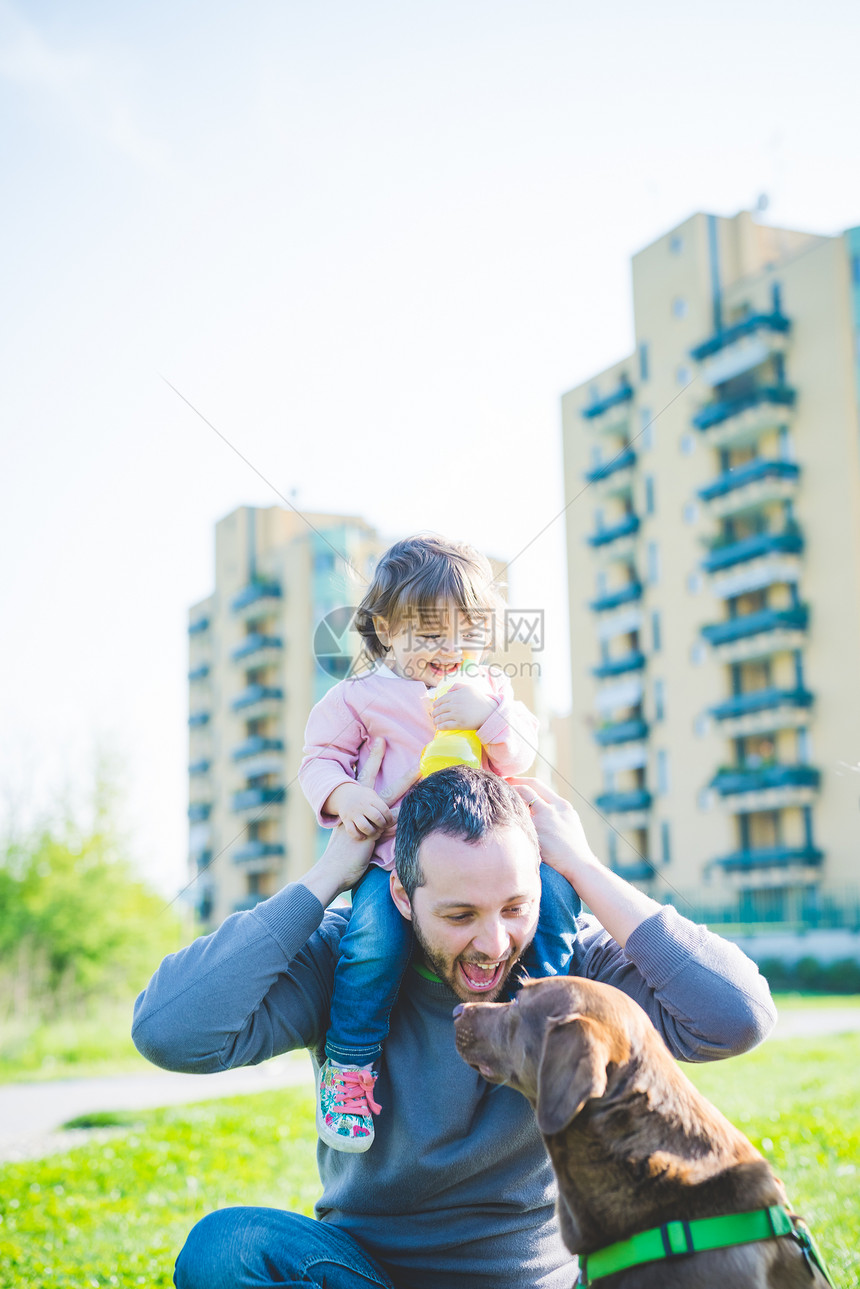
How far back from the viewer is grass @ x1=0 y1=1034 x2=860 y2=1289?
5.18 meters

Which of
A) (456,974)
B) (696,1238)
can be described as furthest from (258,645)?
(696,1238)

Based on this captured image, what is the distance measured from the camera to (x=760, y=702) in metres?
39.4

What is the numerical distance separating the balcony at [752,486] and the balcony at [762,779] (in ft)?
33.3

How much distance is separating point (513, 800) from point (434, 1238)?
1.19 m

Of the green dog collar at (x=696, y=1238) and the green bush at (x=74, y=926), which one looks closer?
the green dog collar at (x=696, y=1238)

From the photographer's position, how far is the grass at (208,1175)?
17.0ft

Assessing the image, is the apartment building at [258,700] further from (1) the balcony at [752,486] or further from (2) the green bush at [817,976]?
(2) the green bush at [817,976]

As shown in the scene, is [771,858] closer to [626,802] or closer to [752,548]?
[626,802]

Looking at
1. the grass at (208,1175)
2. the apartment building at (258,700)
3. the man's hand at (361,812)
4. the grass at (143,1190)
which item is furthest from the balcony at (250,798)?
the man's hand at (361,812)

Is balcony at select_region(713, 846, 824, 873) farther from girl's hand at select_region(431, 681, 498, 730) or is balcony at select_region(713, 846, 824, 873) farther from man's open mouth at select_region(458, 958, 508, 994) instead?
man's open mouth at select_region(458, 958, 508, 994)

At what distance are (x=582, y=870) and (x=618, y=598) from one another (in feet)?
150

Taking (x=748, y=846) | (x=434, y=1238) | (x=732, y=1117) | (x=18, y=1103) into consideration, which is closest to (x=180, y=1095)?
(x=18, y=1103)

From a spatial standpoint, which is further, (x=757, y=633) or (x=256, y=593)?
(x=256, y=593)

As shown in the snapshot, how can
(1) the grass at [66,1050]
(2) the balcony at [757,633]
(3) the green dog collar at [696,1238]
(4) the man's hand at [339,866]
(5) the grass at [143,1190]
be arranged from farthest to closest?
(2) the balcony at [757,633]
(1) the grass at [66,1050]
(5) the grass at [143,1190]
(4) the man's hand at [339,866]
(3) the green dog collar at [696,1238]
